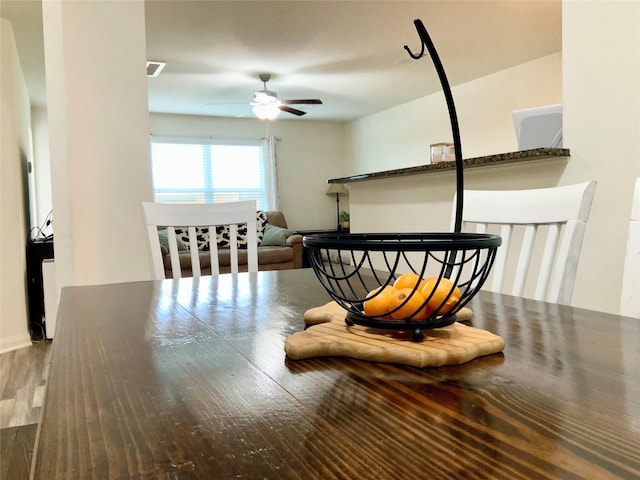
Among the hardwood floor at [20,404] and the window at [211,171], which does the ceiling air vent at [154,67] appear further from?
the hardwood floor at [20,404]

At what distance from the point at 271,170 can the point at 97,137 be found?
4977 mm

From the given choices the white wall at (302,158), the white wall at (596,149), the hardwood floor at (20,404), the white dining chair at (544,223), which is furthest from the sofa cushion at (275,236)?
the white dining chair at (544,223)

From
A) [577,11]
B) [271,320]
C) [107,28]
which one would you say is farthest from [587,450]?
[107,28]

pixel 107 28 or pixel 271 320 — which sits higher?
pixel 107 28

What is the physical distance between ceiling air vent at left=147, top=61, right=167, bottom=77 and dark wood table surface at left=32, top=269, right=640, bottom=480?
4232 mm

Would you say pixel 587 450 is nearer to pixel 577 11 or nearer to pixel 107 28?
pixel 577 11

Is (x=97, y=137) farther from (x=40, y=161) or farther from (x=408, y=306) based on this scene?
(x=40, y=161)

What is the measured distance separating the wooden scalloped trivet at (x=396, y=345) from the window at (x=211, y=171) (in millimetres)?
6215

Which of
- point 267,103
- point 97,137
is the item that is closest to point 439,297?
point 97,137

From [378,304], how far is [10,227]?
3414mm

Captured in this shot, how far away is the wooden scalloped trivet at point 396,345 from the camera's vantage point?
51 cm

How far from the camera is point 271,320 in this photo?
0.76 m

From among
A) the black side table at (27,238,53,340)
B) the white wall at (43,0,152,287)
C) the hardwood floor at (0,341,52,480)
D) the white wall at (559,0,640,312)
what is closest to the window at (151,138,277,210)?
the black side table at (27,238,53,340)

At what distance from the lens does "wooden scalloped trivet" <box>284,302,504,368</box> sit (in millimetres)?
514
